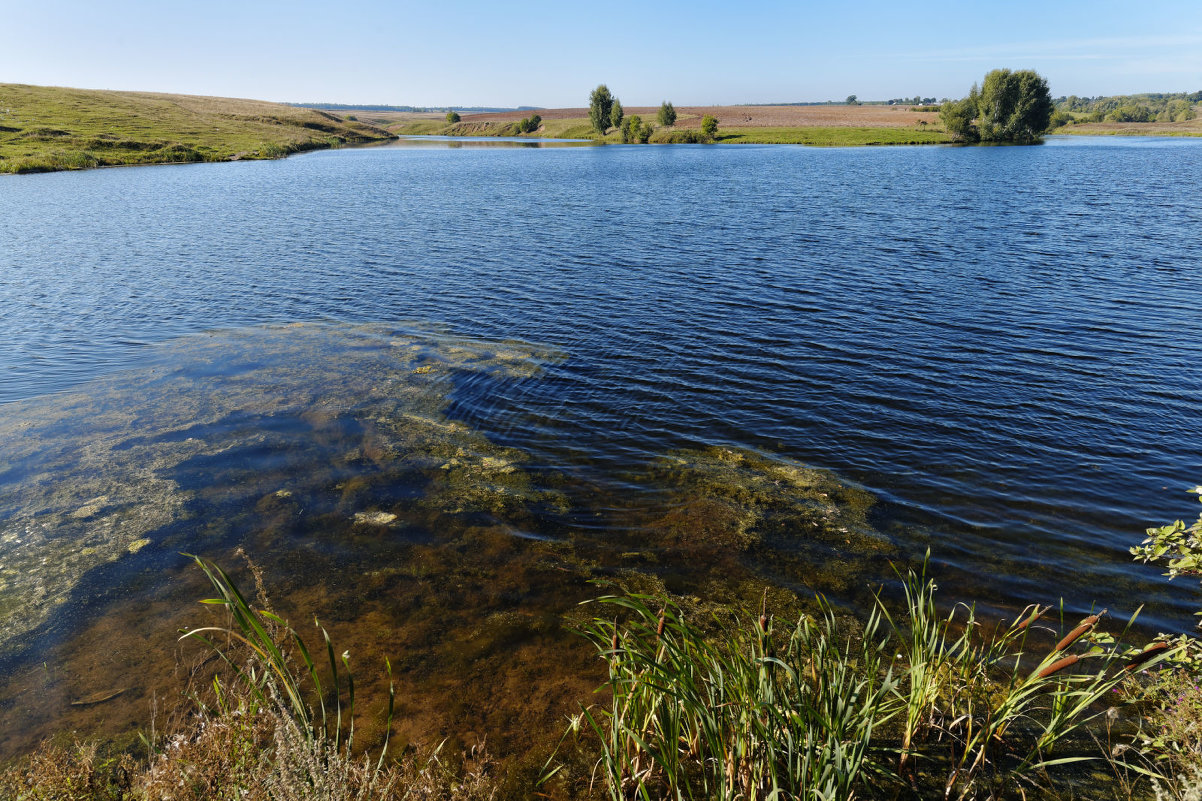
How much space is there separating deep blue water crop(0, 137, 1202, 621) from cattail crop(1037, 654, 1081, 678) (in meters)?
4.07

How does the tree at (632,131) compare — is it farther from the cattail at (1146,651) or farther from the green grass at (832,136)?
the cattail at (1146,651)

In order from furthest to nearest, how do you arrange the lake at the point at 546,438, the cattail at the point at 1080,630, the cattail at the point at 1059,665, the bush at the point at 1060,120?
the bush at the point at 1060,120 → the lake at the point at 546,438 → the cattail at the point at 1059,665 → the cattail at the point at 1080,630

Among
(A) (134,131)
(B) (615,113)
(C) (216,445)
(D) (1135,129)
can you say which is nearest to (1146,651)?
(C) (216,445)

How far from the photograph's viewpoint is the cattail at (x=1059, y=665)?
4180 mm

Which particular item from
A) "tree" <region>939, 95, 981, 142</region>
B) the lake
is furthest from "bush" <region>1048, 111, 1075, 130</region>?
the lake

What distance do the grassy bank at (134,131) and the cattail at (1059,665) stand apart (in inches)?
3501

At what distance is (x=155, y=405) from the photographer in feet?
46.1

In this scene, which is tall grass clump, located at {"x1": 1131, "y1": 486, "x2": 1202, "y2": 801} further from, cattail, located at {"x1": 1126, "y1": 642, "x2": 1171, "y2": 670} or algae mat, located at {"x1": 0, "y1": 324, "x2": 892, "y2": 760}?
algae mat, located at {"x1": 0, "y1": 324, "x2": 892, "y2": 760}

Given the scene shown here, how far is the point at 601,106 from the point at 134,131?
95.0m

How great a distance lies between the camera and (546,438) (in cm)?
1261

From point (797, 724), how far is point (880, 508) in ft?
21.3

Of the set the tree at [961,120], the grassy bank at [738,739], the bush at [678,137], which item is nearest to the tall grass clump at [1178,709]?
the grassy bank at [738,739]

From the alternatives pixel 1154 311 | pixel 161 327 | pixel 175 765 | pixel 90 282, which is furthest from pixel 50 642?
pixel 1154 311

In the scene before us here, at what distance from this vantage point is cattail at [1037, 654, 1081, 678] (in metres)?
4.18
